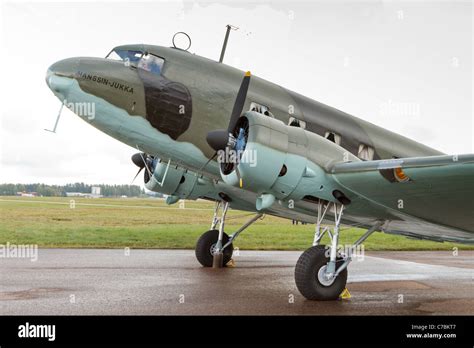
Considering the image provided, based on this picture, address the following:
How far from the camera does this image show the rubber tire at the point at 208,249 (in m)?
15.1

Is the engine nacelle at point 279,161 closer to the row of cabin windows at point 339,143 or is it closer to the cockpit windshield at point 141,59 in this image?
the row of cabin windows at point 339,143

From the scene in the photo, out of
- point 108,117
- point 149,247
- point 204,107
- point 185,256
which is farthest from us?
point 149,247

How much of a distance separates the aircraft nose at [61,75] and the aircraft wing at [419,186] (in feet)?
16.9

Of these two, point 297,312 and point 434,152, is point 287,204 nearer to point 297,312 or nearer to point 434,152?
point 297,312

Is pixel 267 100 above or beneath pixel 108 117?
above

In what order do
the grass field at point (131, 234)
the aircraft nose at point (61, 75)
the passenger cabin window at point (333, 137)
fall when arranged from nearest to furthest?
the aircraft nose at point (61, 75), the passenger cabin window at point (333, 137), the grass field at point (131, 234)

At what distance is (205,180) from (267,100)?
4244mm

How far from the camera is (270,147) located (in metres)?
8.85

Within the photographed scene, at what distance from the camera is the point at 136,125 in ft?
32.4

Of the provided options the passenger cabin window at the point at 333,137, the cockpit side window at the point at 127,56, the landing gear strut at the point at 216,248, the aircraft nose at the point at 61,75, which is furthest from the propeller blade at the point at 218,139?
the landing gear strut at the point at 216,248

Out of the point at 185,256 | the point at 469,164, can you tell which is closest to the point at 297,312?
the point at 469,164

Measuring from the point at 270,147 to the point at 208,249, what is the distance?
7027 millimetres

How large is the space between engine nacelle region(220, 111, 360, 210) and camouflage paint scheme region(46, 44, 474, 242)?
0.04 meters
